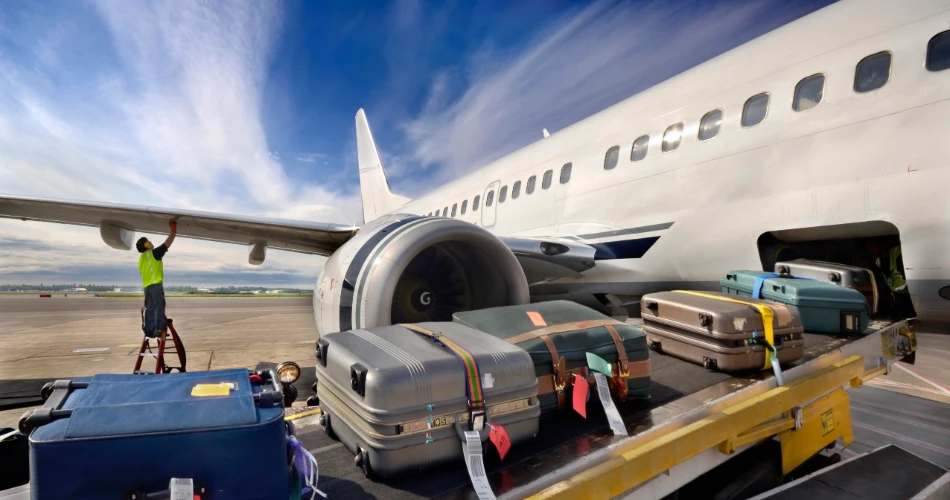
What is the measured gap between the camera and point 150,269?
456 centimetres

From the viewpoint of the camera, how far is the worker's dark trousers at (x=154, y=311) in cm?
436

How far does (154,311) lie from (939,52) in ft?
21.8

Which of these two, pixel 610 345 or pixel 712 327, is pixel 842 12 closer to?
pixel 712 327

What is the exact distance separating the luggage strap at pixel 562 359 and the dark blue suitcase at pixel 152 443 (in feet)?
3.30

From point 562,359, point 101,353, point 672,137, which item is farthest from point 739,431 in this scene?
point 101,353

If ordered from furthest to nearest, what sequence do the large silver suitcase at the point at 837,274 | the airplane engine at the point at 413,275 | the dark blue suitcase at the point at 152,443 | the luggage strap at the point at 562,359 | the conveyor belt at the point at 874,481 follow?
the large silver suitcase at the point at 837,274 < the airplane engine at the point at 413,275 < the conveyor belt at the point at 874,481 < the luggage strap at the point at 562,359 < the dark blue suitcase at the point at 152,443

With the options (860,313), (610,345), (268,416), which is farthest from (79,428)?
(860,313)

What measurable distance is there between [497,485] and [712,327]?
67.5 inches

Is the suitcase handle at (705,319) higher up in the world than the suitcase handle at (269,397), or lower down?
lower down

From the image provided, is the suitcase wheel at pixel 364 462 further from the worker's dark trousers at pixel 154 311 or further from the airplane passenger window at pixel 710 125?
the airplane passenger window at pixel 710 125

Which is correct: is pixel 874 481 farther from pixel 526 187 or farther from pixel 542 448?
pixel 526 187

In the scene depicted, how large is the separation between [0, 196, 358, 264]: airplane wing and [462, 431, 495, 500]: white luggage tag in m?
3.07

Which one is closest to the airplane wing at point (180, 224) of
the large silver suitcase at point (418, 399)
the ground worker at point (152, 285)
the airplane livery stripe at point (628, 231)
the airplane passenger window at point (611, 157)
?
the ground worker at point (152, 285)

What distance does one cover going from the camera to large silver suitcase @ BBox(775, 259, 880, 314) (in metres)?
3.46
